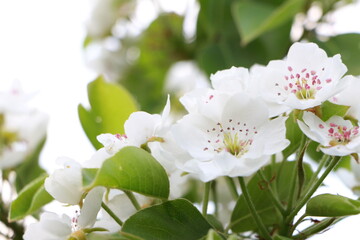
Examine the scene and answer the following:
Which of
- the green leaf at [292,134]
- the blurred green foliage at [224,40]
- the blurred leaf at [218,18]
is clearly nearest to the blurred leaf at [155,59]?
the blurred green foliage at [224,40]

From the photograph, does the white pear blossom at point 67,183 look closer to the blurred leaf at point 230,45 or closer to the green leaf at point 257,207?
the green leaf at point 257,207

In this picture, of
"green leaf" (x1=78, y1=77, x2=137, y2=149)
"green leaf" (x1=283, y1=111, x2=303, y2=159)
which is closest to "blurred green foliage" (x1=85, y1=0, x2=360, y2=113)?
"green leaf" (x1=78, y1=77, x2=137, y2=149)

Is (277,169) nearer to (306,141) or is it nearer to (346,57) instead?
(306,141)

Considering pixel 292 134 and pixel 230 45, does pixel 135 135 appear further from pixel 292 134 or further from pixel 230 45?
pixel 230 45

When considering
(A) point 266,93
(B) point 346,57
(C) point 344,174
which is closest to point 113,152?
(A) point 266,93

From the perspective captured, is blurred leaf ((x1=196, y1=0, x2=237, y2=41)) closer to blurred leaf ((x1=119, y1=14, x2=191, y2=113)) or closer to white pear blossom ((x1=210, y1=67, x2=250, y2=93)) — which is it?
blurred leaf ((x1=119, y1=14, x2=191, y2=113))
